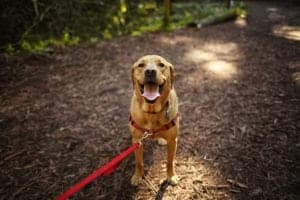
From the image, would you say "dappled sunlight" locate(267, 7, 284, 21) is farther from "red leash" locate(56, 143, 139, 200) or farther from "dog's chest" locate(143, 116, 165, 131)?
"red leash" locate(56, 143, 139, 200)

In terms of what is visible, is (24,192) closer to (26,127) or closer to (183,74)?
(26,127)

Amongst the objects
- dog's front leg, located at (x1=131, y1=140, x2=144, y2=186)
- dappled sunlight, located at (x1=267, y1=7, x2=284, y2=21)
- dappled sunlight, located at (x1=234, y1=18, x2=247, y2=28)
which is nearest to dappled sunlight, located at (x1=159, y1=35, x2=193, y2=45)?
dappled sunlight, located at (x1=234, y1=18, x2=247, y2=28)

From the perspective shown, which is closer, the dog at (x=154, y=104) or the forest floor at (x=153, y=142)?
the dog at (x=154, y=104)

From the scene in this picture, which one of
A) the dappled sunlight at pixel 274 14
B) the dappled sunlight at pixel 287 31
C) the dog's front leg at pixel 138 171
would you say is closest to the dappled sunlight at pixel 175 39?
the dappled sunlight at pixel 287 31

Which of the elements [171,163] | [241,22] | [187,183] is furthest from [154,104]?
[241,22]

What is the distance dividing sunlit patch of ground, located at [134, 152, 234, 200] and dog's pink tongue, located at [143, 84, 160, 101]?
120cm

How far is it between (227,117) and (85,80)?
3230 mm

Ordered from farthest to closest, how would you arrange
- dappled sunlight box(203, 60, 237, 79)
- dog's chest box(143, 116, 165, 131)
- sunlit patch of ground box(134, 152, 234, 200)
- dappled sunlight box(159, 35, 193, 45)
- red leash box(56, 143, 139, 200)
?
1. dappled sunlight box(159, 35, 193, 45)
2. dappled sunlight box(203, 60, 237, 79)
3. sunlit patch of ground box(134, 152, 234, 200)
4. dog's chest box(143, 116, 165, 131)
5. red leash box(56, 143, 139, 200)

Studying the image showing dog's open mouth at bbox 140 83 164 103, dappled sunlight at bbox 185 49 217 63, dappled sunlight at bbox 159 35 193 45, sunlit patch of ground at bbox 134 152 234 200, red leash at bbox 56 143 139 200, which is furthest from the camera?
dappled sunlight at bbox 159 35 193 45

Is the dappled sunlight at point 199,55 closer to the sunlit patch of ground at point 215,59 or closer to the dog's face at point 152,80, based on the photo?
the sunlit patch of ground at point 215,59

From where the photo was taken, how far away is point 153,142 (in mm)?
4078

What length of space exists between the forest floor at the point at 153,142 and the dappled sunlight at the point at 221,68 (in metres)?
0.02

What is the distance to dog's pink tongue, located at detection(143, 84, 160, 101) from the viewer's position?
2.73 metres

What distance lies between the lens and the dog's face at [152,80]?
9.05 ft
